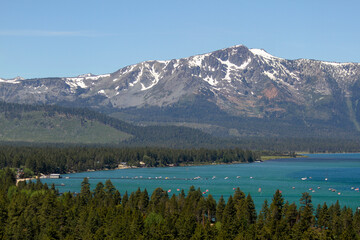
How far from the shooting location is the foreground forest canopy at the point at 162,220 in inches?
5138

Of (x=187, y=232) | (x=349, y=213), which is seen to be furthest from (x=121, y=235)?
(x=349, y=213)

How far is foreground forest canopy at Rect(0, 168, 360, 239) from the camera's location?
13050 cm

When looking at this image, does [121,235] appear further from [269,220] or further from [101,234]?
[269,220]

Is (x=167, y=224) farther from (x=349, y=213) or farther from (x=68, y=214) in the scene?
(x=349, y=213)

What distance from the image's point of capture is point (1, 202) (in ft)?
506

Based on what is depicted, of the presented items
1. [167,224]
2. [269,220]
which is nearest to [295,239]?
[269,220]

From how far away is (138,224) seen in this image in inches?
5236

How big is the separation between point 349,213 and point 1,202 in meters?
86.8

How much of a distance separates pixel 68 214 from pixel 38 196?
2264 cm

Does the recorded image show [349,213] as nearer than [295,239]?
No

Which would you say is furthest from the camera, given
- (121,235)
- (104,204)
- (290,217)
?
(104,204)

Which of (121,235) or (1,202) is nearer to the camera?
(121,235)

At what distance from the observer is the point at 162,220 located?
139 meters

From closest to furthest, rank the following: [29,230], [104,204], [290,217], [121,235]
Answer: [121,235]
[29,230]
[290,217]
[104,204]
